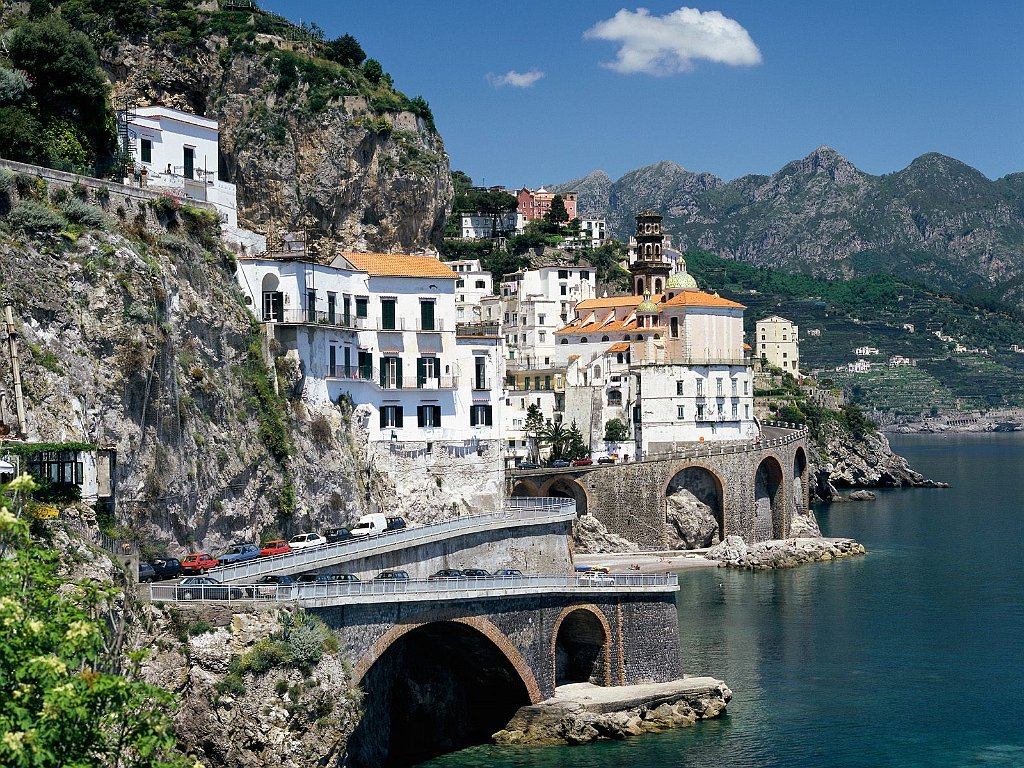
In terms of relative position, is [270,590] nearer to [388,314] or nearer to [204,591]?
[204,591]

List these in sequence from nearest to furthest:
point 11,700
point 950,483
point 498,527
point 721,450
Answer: point 11,700, point 498,527, point 721,450, point 950,483

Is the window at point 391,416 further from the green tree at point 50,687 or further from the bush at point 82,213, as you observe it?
the green tree at point 50,687

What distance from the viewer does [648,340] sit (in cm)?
12262

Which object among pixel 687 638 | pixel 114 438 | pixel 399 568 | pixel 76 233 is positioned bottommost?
pixel 687 638

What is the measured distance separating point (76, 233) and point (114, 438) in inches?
320

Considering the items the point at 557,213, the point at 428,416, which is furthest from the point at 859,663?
the point at 557,213

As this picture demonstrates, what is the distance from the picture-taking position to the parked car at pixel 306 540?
191 ft

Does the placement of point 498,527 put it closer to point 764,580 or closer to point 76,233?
point 76,233

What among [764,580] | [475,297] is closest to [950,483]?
[475,297]

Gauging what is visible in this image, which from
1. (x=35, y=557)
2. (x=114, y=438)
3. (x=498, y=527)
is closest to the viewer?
(x=35, y=557)

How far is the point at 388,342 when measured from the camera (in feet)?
260

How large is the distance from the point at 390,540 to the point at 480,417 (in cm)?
2515

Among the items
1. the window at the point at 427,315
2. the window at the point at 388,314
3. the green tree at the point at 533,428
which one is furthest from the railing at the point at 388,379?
the green tree at the point at 533,428

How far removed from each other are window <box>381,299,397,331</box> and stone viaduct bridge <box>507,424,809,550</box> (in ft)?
88.7
